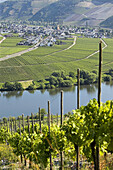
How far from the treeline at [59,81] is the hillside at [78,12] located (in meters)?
93.1

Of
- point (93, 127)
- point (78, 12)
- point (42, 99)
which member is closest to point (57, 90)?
point (42, 99)

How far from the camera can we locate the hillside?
146 metres

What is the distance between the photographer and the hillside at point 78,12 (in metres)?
146

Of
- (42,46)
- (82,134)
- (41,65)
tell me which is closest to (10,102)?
(41,65)

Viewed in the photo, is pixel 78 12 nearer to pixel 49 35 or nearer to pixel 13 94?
pixel 49 35

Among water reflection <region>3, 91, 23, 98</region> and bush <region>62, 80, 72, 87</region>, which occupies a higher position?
bush <region>62, 80, 72, 87</region>

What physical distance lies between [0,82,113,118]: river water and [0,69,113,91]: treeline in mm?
992

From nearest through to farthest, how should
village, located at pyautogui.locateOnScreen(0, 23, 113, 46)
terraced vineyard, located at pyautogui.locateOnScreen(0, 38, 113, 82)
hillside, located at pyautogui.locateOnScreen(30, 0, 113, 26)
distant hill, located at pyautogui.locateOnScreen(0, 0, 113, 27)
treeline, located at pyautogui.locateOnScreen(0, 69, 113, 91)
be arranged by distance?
1. treeline, located at pyautogui.locateOnScreen(0, 69, 113, 91)
2. terraced vineyard, located at pyautogui.locateOnScreen(0, 38, 113, 82)
3. village, located at pyautogui.locateOnScreen(0, 23, 113, 46)
4. distant hill, located at pyautogui.locateOnScreen(0, 0, 113, 27)
5. hillside, located at pyautogui.locateOnScreen(30, 0, 113, 26)

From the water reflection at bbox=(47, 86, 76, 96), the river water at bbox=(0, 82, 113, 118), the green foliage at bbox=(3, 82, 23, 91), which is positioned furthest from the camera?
the green foliage at bbox=(3, 82, 23, 91)

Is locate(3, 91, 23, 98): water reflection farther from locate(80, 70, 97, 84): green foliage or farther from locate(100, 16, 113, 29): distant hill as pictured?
locate(100, 16, 113, 29): distant hill

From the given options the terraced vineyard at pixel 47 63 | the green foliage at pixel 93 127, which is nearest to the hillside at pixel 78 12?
the terraced vineyard at pixel 47 63

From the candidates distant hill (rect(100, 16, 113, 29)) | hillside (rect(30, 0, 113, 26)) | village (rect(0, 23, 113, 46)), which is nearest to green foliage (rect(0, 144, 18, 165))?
village (rect(0, 23, 113, 46))

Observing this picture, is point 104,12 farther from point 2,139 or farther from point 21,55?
point 2,139

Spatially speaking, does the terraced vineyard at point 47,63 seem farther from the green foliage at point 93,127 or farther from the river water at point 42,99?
the green foliage at point 93,127
